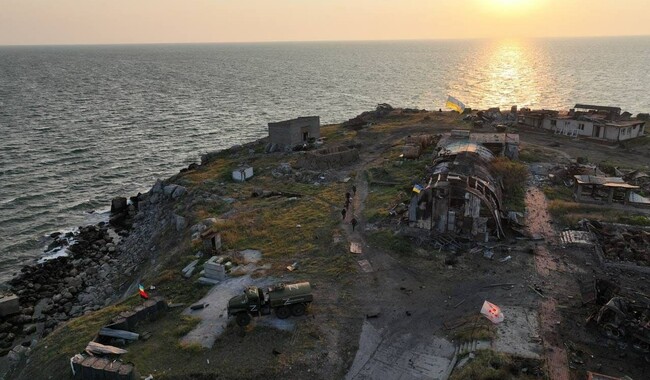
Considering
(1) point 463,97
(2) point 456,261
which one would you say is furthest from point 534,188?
(1) point 463,97

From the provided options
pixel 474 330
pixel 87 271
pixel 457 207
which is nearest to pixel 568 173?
pixel 457 207

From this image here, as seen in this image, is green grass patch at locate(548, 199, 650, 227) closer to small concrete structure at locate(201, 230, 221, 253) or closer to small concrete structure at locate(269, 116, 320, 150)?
small concrete structure at locate(201, 230, 221, 253)

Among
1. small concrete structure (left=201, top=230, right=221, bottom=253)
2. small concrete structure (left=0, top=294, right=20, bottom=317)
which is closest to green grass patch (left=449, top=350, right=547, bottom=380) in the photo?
small concrete structure (left=201, top=230, right=221, bottom=253)

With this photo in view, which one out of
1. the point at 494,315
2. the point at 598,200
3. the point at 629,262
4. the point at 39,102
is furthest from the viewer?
the point at 39,102

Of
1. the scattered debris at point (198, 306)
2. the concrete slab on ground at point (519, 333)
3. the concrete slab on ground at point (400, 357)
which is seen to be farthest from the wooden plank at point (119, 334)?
the concrete slab on ground at point (519, 333)

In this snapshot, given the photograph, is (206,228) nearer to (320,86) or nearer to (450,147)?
(450,147)

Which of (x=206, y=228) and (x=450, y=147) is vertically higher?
(x=450, y=147)

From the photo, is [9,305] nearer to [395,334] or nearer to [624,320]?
[395,334]
